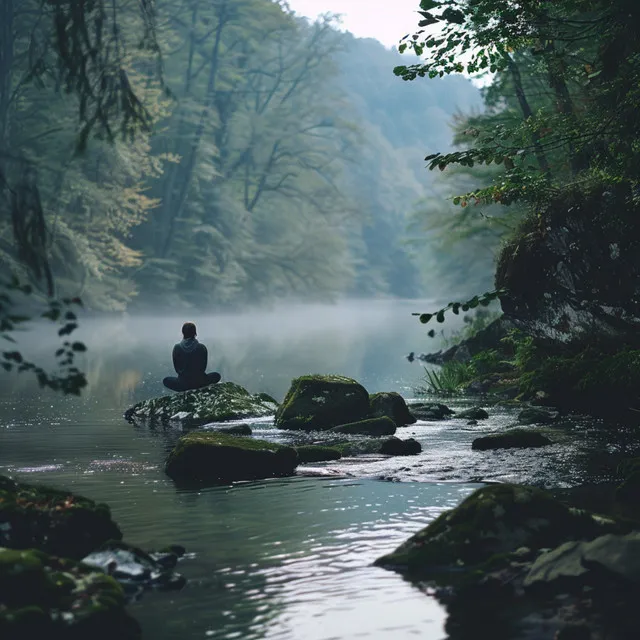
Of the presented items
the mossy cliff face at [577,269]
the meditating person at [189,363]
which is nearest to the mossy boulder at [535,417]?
the mossy cliff face at [577,269]

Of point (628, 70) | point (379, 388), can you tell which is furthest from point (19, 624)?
point (379, 388)

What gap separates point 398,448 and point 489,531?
6.12 metres

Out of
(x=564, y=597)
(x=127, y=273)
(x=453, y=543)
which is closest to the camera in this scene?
(x=564, y=597)

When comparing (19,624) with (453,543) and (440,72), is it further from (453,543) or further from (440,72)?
(440,72)

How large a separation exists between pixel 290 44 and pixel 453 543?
69.0m

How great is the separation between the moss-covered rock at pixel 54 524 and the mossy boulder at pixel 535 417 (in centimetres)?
1024

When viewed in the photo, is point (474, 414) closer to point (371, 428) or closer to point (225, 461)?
point (371, 428)

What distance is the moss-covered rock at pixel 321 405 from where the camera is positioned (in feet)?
58.7

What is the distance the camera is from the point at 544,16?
1169 centimetres

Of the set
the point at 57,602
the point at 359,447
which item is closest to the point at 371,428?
the point at 359,447

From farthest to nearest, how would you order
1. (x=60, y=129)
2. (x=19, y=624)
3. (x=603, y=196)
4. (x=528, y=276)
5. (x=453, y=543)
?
(x=60, y=129) < (x=528, y=276) < (x=603, y=196) < (x=453, y=543) < (x=19, y=624)

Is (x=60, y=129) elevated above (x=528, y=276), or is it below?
above

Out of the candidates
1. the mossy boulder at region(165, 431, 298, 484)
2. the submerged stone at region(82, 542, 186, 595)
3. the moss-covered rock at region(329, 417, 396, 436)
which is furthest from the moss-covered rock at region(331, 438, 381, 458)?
the submerged stone at region(82, 542, 186, 595)

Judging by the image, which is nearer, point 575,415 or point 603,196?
point 603,196
